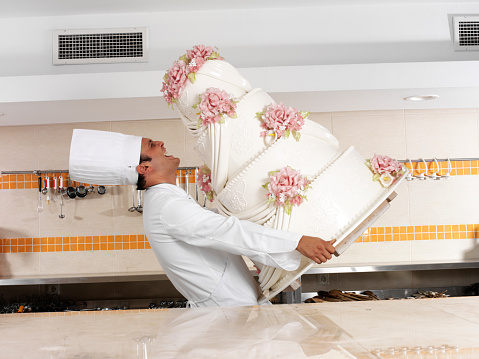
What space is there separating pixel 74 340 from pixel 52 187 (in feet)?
10.2

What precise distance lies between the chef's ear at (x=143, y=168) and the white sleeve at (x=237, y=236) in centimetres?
25

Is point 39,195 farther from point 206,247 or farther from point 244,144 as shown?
point 244,144

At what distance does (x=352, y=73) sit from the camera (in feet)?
9.92

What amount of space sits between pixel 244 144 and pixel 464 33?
6.94 feet

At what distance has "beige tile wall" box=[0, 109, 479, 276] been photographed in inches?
150

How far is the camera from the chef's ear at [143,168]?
6.50ft

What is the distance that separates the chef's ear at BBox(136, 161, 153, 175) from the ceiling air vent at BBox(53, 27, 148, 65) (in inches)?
53.4

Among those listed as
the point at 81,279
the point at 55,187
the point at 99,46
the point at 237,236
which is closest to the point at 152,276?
the point at 81,279

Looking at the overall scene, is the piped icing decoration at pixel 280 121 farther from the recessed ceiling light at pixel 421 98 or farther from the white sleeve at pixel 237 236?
the recessed ceiling light at pixel 421 98

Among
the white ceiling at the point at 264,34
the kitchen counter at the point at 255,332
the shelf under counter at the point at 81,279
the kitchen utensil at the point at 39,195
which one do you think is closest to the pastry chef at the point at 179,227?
the kitchen counter at the point at 255,332

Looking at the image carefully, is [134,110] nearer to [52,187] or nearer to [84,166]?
[52,187]

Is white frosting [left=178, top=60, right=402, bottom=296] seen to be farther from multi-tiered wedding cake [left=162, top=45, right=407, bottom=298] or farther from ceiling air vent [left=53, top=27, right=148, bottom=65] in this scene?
ceiling air vent [left=53, top=27, right=148, bottom=65]

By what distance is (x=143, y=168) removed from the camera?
6.52 ft

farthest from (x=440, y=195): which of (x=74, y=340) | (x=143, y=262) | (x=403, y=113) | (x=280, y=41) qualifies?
(x=74, y=340)
